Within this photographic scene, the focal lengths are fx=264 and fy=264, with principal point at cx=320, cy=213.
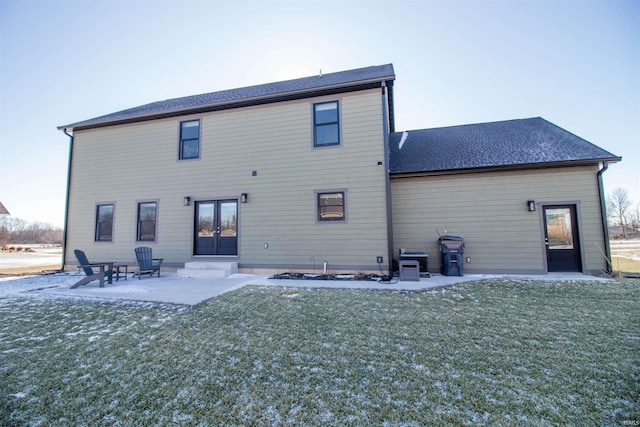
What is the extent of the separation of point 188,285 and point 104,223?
5537mm

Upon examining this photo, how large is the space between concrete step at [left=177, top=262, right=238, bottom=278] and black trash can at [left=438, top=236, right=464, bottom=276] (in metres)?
6.04

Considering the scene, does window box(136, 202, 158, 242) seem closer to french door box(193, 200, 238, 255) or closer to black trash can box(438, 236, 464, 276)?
french door box(193, 200, 238, 255)

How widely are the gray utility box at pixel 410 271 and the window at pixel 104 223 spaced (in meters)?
9.63

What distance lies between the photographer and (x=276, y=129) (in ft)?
26.6

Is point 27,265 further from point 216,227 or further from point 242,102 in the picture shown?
point 242,102

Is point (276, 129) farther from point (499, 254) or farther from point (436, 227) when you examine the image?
point (499, 254)

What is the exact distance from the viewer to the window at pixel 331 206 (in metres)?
7.49

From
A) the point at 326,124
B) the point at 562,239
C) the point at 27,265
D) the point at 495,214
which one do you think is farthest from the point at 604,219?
the point at 27,265

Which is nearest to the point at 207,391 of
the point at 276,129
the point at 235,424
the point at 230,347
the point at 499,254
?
the point at 235,424

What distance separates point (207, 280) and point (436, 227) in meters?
6.63

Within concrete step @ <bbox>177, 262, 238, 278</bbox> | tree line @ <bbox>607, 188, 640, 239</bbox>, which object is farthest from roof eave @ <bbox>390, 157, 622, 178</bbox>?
tree line @ <bbox>607, 188, 640, 239</bbox>

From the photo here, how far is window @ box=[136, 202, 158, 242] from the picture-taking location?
8.78 m

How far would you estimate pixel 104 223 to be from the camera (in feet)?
30.3

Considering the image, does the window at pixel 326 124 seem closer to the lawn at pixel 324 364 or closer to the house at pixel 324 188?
the house at pixel 324 188
